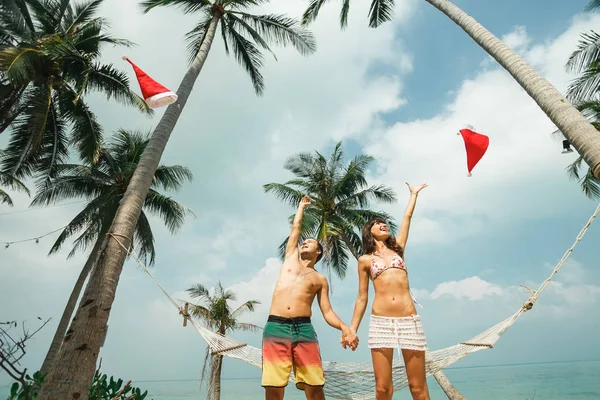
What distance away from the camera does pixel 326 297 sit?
3.59 metres

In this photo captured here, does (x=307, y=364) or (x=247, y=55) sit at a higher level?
(x=247, y=55)

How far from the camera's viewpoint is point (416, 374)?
2.91m

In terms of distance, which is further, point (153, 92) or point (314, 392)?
point (153, 92)

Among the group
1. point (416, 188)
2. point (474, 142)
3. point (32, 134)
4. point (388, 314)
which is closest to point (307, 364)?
point (388, 314)

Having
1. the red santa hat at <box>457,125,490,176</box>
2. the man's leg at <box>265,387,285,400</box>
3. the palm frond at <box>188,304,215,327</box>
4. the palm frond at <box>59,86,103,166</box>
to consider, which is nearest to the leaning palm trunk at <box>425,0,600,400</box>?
the red santa hat at <box>457,125,490,176</box>

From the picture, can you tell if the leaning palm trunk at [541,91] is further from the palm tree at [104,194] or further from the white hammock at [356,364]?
the palm tree at [104,194]

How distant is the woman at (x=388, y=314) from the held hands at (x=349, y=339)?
0.01 meters

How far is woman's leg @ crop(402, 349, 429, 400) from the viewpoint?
2.88 metres

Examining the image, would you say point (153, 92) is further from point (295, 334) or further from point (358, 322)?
point (358, 322)

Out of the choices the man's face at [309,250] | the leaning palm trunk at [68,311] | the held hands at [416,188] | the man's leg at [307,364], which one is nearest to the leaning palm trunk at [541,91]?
the held hands at [416,188]

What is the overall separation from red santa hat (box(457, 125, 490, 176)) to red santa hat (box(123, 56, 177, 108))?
10.5 ft

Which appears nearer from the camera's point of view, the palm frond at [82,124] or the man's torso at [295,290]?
the man's torso at [295,290]

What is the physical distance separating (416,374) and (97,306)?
2679 mm

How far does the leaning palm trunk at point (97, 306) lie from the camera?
10.5 ft
